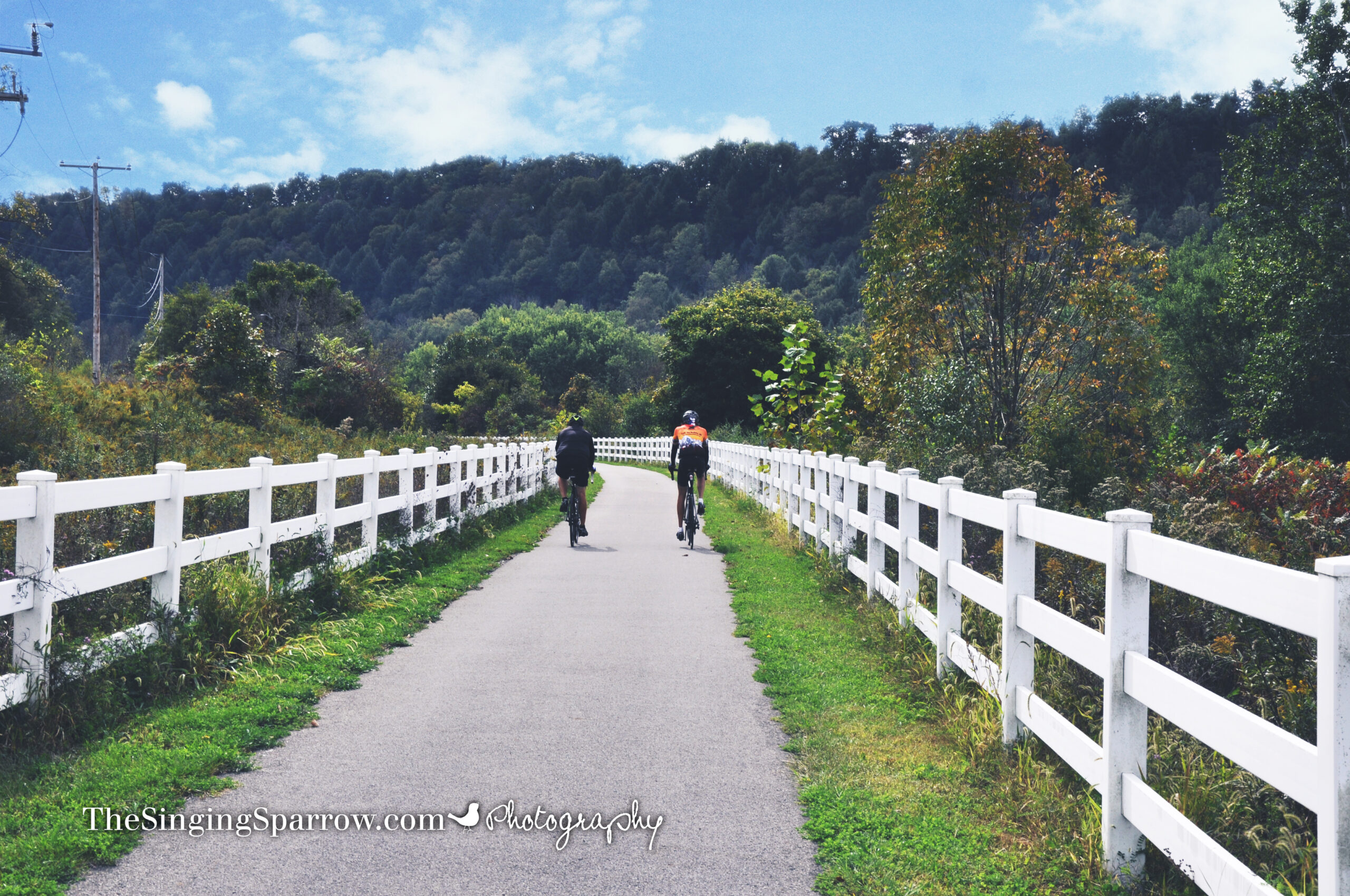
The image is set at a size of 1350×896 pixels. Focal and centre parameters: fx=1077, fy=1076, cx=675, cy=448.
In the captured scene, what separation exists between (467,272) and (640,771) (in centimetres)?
17258

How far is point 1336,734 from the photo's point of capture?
2748mm

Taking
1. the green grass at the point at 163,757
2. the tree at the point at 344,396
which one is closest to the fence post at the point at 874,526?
the green grass at the point at 163,757

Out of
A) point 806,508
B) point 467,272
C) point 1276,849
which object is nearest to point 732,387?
point 806,508

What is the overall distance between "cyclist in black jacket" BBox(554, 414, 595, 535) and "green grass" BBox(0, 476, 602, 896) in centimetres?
712

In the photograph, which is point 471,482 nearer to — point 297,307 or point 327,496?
point 327,496

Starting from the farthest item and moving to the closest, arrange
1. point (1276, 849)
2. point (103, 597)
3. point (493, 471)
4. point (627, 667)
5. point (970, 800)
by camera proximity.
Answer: point (493, 471) < point (627, 667) < point (103, 597) < point (970, 800) < point (1276, 849)

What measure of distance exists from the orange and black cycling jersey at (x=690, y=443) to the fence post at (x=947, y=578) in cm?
925

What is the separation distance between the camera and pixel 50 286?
5781 cm

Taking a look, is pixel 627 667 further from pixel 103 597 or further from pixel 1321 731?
pixel 1321 731

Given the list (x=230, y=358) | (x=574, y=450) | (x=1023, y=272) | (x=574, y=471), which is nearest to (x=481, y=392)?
(x=230, y=358)

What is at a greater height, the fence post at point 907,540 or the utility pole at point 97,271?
the utility pole at point 97,271

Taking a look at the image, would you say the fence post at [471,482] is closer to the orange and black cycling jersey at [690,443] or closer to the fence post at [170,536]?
the orange and black cycling jersey at [690,443]

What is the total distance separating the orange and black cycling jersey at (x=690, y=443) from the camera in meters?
16.4

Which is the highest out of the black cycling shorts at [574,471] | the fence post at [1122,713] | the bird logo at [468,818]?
the black cycling shorts at [574,471]
